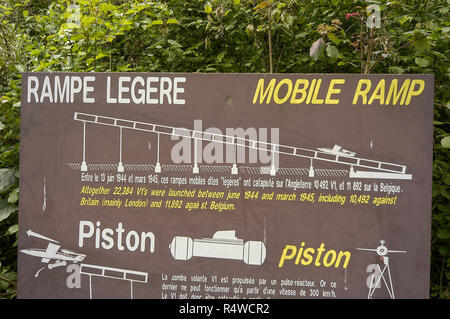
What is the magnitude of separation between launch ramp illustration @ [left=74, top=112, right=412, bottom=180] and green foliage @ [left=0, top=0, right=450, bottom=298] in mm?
788

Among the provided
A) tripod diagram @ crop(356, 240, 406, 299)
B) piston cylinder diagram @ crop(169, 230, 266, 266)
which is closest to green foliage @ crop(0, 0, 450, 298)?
tripod diagram @ crop(356, 240, 406, 299)

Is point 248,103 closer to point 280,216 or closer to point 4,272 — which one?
point 280,216

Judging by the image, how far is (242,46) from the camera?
294cm

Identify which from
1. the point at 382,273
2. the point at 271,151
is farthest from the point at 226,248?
the point at 382,273

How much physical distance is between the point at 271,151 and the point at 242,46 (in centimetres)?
133

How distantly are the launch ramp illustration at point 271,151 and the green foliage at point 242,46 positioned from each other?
788 mm

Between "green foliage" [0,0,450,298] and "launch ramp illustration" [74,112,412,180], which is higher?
"green foliage" [0,0,450,298]

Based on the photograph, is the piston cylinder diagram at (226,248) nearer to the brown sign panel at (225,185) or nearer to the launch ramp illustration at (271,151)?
the brown sign panel at (225,185)

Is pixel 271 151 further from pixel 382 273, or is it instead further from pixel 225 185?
pixel 382 273

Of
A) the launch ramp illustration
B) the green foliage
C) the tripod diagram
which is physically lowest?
the tripod diagram

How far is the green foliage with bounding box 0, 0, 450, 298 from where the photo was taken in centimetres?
254

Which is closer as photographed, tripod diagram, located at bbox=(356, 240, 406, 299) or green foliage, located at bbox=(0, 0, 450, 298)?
tripod diagram, located at bbox=(356, 240, 406, 299)

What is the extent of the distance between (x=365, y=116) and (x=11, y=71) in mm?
3144

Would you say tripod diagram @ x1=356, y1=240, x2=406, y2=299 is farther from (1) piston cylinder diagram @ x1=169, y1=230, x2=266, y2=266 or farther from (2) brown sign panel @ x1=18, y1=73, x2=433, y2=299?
(1) piston cylinder diagram @ x1=169, y1=230, x2=266, y2=266
